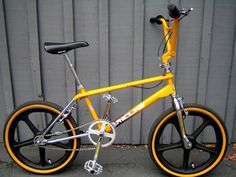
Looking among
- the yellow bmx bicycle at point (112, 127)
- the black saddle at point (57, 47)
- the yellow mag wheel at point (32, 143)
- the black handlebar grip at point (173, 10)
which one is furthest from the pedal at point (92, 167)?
the black handlebar grip at point (173, 10)

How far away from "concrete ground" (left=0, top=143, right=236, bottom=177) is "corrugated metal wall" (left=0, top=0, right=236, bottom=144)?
0.44m

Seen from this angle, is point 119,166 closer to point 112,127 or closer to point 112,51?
point 112,127

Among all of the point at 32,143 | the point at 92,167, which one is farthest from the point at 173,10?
the point at 32,143

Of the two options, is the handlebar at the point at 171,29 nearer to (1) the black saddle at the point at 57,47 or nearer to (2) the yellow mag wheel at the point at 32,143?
(1) the black saddle at the point at 57,47

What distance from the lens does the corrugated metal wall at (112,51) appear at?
2.95 meters

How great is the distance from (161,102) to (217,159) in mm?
958

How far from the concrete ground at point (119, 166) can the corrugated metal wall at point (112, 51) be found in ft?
1.43

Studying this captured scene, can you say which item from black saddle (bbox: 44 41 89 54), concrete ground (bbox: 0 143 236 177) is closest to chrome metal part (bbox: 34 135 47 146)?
concrete ground (bbox: 0 143 236 177)

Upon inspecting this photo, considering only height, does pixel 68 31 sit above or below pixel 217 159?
A: above

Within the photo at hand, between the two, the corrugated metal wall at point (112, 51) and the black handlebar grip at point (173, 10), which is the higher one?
the black handlebar grip at point (173, 10)

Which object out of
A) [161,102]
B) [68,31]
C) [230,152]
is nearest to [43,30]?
[68,31]

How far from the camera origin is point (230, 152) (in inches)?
128

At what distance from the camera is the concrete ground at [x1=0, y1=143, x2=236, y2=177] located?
2791mm

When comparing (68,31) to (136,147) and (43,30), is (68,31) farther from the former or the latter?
(136,147)
